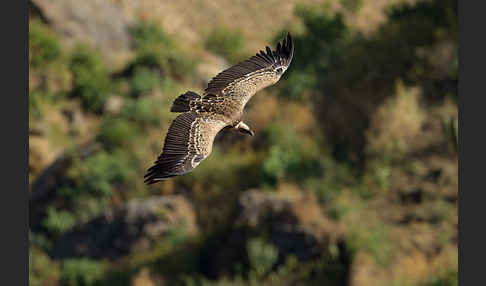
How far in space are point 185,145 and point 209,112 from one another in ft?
4.54

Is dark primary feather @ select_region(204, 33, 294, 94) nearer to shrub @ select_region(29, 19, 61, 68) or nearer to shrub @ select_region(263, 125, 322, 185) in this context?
shrub @ select_region(263, 125, 322, 185)

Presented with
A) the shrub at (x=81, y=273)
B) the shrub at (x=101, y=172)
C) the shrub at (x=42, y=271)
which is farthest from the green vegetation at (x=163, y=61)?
the shrub at (x=81, y=273)

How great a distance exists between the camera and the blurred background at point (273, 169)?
2208cm

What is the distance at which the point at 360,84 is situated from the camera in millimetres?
26781

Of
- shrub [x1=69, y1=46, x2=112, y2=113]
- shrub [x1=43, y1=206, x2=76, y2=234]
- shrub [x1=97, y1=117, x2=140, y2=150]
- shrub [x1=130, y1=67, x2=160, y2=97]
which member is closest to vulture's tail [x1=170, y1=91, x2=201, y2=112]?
shrub [x1=43, y1=206, x2=76, y2=234]

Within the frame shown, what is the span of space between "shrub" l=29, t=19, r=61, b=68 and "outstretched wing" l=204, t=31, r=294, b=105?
55.9ft

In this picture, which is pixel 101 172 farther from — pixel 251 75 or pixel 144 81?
pixel 251 75

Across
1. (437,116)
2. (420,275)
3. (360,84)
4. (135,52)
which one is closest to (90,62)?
(135,52)

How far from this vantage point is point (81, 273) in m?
23.5

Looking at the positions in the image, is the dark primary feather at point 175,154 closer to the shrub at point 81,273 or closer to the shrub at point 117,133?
the shrub at point 81,273

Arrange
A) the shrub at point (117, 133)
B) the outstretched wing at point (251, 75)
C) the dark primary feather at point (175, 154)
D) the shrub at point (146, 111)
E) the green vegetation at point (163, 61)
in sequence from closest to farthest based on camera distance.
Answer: the dark primary feather at point (175, 154) → the outstretched wing at point (251, 75) → the shrub at point (117, 133) → the shrub at point (146, 111) → the green vegetation at point (163, 61)

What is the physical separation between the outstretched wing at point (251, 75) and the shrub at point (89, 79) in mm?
14790

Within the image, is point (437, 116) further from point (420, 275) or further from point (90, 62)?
point (90, 62)

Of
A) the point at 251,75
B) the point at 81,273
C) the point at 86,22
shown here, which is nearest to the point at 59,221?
the point at 81,273
